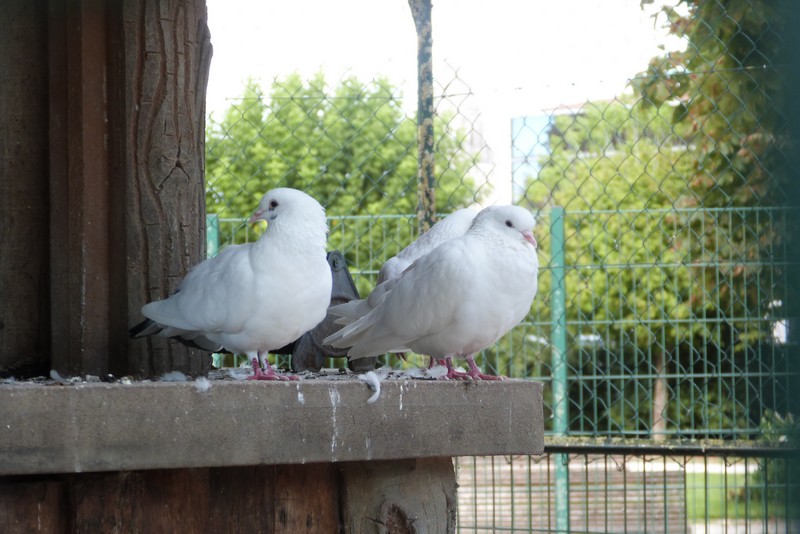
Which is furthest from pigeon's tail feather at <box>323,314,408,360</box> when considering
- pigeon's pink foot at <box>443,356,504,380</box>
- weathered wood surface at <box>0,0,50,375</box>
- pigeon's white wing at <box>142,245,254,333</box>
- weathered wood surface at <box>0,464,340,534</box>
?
weathered wood surface at <box>0,0,50,375</box>

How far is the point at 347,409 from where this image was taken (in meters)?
2.59

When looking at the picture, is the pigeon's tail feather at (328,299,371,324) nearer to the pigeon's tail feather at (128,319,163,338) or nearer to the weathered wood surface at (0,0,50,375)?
the pigeon's tail feather at (128,319,163,338)

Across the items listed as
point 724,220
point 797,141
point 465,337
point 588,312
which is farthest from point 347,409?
point 588,312

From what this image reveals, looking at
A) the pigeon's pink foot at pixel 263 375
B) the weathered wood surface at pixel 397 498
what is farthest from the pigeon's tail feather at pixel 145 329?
the weathered wood surface at pixel 397 498

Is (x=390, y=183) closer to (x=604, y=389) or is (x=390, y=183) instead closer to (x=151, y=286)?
(x=604, y=389)

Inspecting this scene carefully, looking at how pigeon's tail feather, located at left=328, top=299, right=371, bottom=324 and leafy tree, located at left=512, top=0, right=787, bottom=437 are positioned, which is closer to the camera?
pigeon's tail feather, located at left=328, top=299, right=371, bottom=324

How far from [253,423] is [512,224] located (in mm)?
1278

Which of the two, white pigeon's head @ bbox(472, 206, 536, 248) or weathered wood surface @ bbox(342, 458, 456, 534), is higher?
white pigeon's head @ bbox(472, 206, 536, 248)

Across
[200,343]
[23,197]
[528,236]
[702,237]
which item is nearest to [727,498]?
[702,237]

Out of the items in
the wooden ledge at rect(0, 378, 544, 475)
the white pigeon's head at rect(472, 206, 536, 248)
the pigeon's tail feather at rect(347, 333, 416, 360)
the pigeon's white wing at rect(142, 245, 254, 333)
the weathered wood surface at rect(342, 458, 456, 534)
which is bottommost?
the weathered wood surface at rect(342, 458, 456, 534)

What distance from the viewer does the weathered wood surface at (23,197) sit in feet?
11.0

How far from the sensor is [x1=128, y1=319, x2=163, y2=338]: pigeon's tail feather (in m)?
3.12

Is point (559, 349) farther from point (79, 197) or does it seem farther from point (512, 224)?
point (79, 197)

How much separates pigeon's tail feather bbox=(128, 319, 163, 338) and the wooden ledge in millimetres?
669
